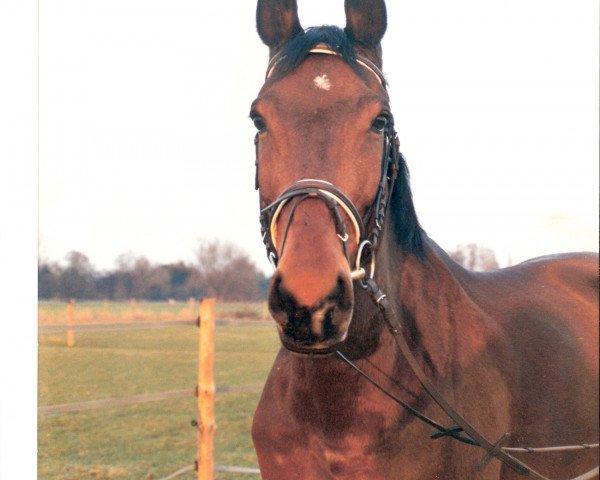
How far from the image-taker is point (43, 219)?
3348 mm

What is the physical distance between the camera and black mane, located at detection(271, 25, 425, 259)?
6.52 ft

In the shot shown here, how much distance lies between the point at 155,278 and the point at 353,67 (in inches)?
149

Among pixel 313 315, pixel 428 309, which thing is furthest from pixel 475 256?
pixel 313 315

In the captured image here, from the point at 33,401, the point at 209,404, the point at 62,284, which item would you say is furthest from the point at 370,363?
the point at 209,404

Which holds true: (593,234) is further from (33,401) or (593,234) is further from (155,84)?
(33,401)

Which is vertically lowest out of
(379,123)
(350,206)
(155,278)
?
(155,278)

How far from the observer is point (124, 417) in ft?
30.1

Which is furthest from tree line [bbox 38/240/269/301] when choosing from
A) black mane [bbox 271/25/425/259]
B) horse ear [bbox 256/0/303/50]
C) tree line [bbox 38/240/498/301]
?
horse ear [bbox 256/0/303/50]

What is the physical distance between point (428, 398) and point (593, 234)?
1773 mm

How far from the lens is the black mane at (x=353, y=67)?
199cm

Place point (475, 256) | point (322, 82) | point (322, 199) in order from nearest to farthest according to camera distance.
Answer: point (322, 199) < point (322, 82) < point (475, 256)

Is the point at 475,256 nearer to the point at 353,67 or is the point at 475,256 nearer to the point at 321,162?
the point at 353,67

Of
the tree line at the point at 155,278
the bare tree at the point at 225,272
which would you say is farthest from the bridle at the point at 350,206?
the bare tree at the point at 225,272

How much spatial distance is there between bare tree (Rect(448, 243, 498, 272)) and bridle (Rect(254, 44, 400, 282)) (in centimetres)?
154
